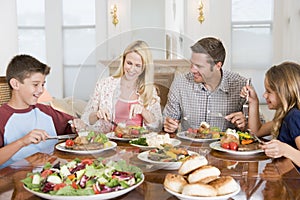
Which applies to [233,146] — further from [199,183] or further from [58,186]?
[58,186]

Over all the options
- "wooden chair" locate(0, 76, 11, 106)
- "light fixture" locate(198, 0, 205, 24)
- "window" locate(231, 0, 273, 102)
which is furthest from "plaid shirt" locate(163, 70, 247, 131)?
"window" locate(231, 0, 273, 102)

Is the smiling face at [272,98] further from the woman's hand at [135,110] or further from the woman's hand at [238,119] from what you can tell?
the woman's hand at [135,110]

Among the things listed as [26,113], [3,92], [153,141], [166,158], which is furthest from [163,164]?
[3,92]

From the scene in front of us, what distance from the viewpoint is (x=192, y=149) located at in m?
1.27

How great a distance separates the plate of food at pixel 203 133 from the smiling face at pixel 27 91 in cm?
71

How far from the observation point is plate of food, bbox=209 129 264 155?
1372mm

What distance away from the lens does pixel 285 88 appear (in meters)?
1.60

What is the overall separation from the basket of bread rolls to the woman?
10.8 inches

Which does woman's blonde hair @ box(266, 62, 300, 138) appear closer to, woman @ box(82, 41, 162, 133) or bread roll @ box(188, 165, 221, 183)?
woman @ box(82, 41, 162, 133)

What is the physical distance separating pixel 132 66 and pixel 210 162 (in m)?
0.42

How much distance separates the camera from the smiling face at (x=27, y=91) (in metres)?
1.67

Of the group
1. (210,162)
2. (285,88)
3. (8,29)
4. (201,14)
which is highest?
(201,14)

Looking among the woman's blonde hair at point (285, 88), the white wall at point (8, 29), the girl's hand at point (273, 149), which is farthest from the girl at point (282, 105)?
the white wall at point (8, 29)

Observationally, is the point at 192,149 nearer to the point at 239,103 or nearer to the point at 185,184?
the point at 185,184
